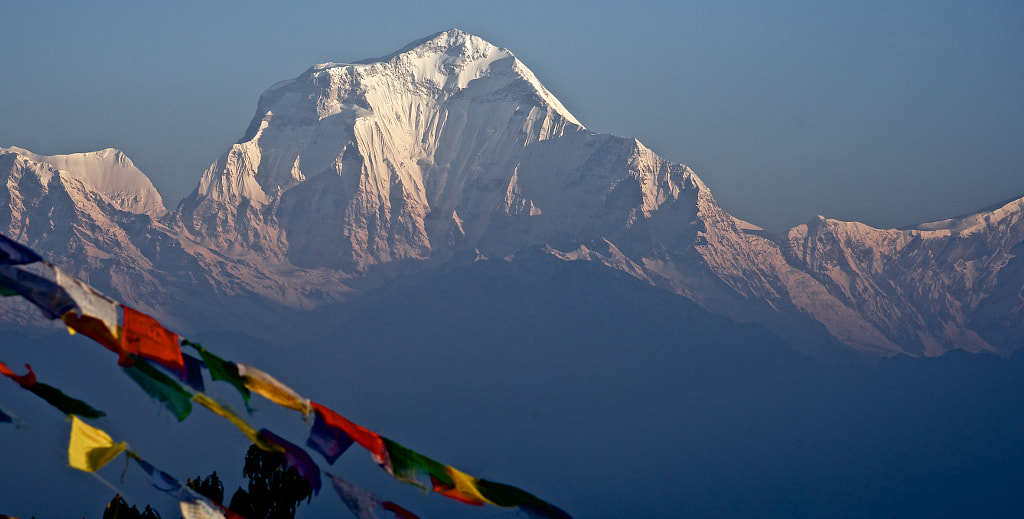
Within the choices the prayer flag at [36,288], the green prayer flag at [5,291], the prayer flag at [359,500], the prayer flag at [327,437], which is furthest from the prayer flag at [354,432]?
the green prayer flag at [5,291]

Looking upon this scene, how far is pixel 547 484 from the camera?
7712 inches

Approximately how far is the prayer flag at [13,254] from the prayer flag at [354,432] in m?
2.94

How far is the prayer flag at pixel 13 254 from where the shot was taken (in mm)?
10719

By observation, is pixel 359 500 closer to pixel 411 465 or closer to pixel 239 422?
pixel 411 465

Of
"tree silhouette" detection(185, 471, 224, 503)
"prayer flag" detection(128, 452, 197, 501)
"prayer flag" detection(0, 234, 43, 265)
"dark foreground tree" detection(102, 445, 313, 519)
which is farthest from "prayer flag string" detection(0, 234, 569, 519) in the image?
"dark foreground tree" detection(102, 445, 313, 519)

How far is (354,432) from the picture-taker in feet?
39.3

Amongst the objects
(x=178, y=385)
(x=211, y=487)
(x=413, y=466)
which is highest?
(x=178, y=385)

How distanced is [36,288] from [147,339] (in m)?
1.10

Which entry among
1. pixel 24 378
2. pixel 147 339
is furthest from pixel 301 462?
pixel 24 378

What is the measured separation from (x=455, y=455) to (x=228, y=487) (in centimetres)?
4660

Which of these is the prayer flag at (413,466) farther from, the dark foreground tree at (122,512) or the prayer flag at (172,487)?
the dark foreground tree at (122,512)

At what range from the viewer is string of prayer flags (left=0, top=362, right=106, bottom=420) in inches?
435

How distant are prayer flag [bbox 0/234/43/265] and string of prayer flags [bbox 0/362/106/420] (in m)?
1.01

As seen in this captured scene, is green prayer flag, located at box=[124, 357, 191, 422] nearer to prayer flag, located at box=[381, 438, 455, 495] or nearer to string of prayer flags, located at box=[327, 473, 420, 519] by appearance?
Answer: string of prayer flags, located at box=[327, 473, 420, 519]
